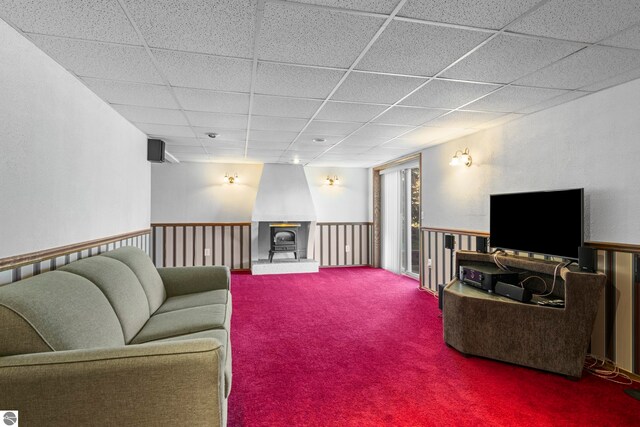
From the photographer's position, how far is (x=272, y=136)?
15.1ft

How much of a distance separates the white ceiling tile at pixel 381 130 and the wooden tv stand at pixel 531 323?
1.96 metres

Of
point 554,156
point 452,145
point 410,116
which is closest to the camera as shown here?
point 554,156

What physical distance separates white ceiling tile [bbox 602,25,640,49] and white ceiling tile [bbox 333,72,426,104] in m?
1.12

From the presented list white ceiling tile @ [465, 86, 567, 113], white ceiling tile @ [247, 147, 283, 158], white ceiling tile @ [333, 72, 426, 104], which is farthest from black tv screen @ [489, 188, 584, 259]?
white ceiling tile @ [247, 147, 283, 158]

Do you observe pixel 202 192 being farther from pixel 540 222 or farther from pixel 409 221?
pixel 540 222

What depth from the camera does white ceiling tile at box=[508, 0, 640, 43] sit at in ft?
5.54

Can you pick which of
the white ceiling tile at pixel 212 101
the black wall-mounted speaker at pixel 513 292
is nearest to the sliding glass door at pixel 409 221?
the black wall-mounted speaker at pixel 513 292

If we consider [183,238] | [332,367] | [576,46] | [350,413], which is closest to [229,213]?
[183,238]

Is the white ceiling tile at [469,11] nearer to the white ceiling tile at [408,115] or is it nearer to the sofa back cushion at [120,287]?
the white ceiling tile at [408,115]

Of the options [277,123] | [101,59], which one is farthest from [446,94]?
[101,59]

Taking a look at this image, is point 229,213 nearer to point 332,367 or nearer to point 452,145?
point 452,145

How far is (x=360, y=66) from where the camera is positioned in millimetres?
2412

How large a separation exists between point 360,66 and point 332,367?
2.32 metres

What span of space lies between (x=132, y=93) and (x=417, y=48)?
2383 mm
